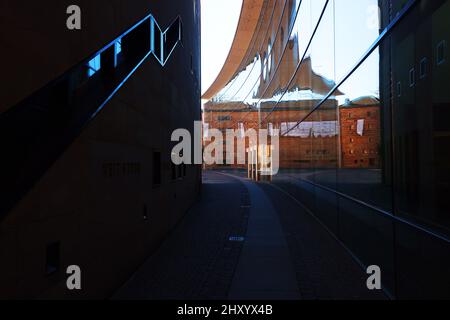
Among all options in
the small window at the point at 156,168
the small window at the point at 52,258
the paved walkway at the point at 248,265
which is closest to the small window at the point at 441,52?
the paved walkway at the point at 248,265

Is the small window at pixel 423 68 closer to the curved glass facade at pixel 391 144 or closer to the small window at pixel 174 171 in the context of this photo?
the curved glass facade at pixel 391 144

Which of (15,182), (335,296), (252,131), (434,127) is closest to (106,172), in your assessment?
(15,182)

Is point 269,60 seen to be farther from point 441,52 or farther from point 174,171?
point 441,52

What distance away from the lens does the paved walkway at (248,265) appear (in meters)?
5.46

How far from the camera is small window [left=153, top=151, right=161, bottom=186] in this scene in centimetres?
812

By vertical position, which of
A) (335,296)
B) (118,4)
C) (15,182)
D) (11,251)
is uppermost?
(118,4)

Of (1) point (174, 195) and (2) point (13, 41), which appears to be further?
(1) point (174, 195)

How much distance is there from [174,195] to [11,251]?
7329mm

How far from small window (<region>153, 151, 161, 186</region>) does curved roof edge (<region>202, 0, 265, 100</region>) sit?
2753cm

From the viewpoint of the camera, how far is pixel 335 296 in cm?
532

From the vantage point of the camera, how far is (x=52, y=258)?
3.78m

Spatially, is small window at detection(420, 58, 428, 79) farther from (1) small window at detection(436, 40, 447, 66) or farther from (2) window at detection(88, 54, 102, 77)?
(2) window at detection(88, 54, 102, 77)

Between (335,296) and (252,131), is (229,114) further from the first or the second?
(335,296)

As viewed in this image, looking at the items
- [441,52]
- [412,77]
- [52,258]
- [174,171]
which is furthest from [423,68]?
[174,171]
